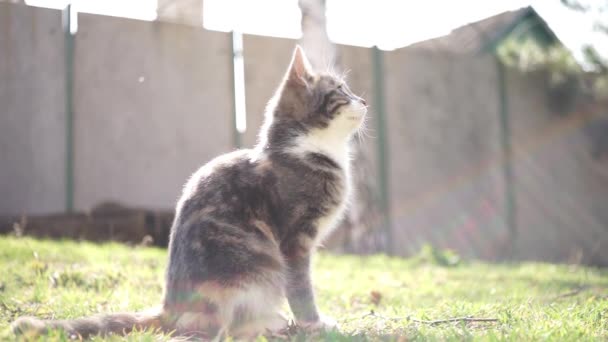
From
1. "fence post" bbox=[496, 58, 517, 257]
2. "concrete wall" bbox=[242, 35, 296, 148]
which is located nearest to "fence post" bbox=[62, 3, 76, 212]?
"concrete wall" bbox=[242, 35, 296, 148]

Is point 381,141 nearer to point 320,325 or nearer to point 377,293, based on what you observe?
point 377,293

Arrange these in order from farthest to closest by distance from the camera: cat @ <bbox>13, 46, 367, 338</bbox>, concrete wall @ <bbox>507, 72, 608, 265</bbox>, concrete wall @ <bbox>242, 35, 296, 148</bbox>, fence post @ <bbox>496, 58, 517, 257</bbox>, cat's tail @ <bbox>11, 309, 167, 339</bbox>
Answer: concrete wall @ <bbox>507, 72, 608, 265</bbox> < fence post @ <bbox>496, 58, 517, 257</bbox> < concrete wall @ <bbox>242, 35, 296, 148</bbox> < cat @ <bbox>13, 46, 367, 338</bbox> < cat's tail @ <bbox>11, 309, 167, 339</bbox>

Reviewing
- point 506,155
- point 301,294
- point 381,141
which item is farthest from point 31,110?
point 506,155

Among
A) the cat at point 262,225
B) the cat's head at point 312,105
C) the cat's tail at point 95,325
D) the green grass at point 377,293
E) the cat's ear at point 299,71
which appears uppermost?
the cat's ear at point 299,71

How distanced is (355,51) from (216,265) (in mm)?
6424

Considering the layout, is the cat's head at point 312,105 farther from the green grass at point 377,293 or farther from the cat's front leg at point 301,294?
the green grass at point 377,293

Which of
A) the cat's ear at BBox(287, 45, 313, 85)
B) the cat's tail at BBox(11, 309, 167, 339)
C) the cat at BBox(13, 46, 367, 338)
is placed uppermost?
the cat's ear at BBox(287, 45, 313, 85)

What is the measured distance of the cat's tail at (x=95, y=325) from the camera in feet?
8.04

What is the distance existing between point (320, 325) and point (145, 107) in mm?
5013

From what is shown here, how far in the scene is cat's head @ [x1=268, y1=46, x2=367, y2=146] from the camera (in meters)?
3.41

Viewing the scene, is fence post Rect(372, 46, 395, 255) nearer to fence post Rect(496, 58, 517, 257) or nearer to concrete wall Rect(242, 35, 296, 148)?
concrete wall Rect(242, 35, 296, 148)

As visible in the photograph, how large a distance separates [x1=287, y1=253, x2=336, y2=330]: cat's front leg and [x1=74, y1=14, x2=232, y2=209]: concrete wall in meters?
4.52

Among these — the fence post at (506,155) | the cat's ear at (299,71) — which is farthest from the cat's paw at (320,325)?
the fence post at (506,155)

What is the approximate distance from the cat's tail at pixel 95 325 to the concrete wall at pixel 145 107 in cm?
440
